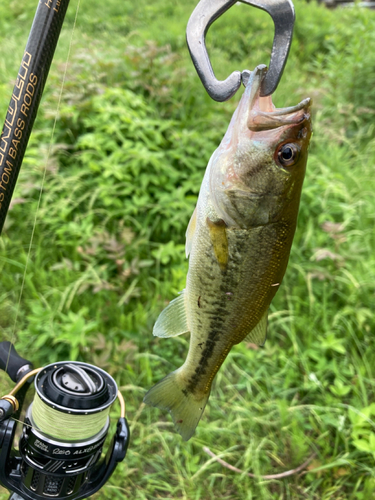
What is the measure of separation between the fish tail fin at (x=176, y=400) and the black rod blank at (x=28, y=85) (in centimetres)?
69

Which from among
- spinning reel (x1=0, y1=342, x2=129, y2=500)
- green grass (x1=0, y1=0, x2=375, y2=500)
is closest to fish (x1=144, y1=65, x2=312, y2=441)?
spinning reel (x1=0, y1=342, x2=129, y2=500)

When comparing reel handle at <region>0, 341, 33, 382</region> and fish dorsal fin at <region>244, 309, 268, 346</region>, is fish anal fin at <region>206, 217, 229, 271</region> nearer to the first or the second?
fish dorsal fin at <region>244, 309, 268, 346</region>

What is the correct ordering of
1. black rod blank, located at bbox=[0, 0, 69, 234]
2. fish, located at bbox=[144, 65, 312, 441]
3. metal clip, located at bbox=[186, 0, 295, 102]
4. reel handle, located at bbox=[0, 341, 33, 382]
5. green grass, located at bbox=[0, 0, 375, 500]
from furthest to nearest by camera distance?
1. green grass, located at bbox=[0, 0, 375, 500]
2. reel handle, located at bbox=[0, 341, 33, 382]
3. black rod blank, located at bbox=[0, 0, 69, 234]
4. fish, located at bbox=[144, 65, 312, 441]
5. metal clip, located at bbox=[186, 0, 295, 102]

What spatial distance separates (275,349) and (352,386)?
50cm

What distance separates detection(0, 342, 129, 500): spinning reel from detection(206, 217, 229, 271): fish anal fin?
0.57 m

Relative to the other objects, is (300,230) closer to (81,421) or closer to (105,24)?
(81,421)

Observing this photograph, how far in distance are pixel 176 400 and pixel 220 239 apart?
0.49 m

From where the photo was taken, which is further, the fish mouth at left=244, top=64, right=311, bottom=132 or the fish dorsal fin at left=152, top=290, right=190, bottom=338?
the fish dorsal fin at left=152, top=290, right=190, bottom=338

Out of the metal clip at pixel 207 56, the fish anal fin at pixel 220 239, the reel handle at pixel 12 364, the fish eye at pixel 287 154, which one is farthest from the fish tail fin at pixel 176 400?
the metal clip at pixel 207 56

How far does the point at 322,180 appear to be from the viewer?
3.36m

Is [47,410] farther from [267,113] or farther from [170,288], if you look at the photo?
[170,288]

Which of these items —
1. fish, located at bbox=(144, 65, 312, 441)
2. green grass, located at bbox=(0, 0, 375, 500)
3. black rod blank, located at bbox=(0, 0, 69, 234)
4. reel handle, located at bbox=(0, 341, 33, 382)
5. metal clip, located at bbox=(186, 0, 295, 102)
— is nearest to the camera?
metal clip, located at bbox=(186, 0, 295, 102)

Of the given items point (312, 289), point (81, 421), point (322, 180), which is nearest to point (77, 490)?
Answer: point (81, 421)

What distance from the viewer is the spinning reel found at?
3.83ft
